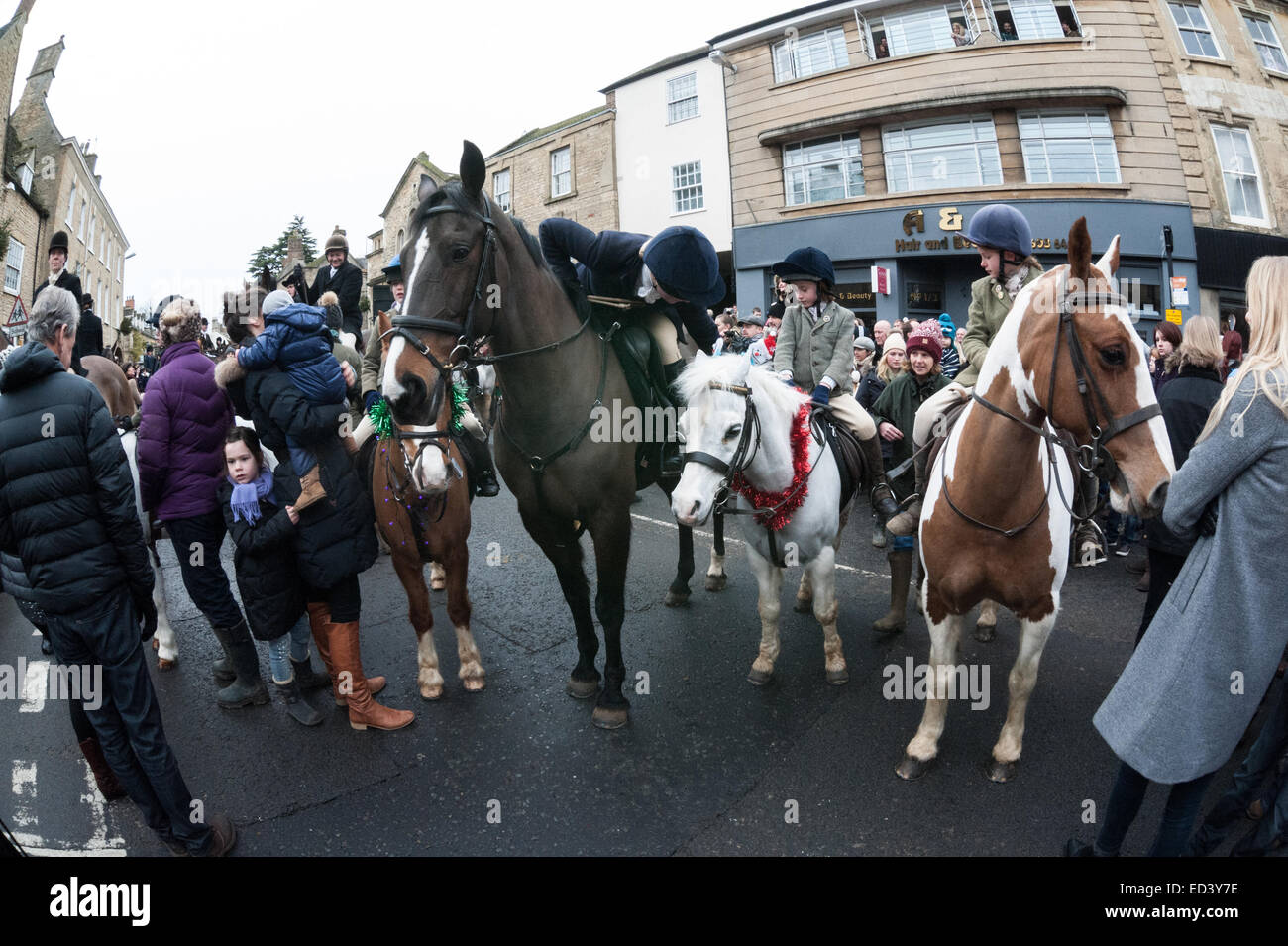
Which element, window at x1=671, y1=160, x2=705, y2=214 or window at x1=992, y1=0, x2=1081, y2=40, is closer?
window at x1=992, y1=0, x2=1081, y2=40

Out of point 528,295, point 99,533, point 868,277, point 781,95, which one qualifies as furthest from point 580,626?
point 781,95

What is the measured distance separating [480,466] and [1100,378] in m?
3.92

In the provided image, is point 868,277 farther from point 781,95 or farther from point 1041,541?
point 1041,541

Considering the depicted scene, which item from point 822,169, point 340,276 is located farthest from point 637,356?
point 822,169

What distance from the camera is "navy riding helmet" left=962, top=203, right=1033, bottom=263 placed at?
3.82m

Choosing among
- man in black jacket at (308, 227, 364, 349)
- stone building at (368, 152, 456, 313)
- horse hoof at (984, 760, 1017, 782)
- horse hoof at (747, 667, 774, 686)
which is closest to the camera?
horse hoof at (984, 760, 1017, 782)

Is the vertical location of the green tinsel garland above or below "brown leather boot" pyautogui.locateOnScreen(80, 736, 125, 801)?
above

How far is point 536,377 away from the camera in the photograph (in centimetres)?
337

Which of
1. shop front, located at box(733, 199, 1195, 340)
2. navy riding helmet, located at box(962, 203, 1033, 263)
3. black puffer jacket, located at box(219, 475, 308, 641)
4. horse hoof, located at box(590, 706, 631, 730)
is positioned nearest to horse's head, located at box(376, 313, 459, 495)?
black puffer jacket, located at box(219, 475, 308, 641)

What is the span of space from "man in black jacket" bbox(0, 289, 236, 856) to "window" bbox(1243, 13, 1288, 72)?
1117 inches

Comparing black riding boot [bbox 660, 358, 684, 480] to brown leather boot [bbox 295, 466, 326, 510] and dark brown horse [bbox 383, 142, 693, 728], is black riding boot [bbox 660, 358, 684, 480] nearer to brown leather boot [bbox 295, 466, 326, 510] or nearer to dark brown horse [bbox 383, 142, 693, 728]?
dark brown horse [bbox 383, 142, 693, 728]

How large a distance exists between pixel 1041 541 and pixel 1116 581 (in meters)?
4.15

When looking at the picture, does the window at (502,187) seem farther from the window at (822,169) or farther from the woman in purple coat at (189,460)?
the woman in purple coat at (189,460)
